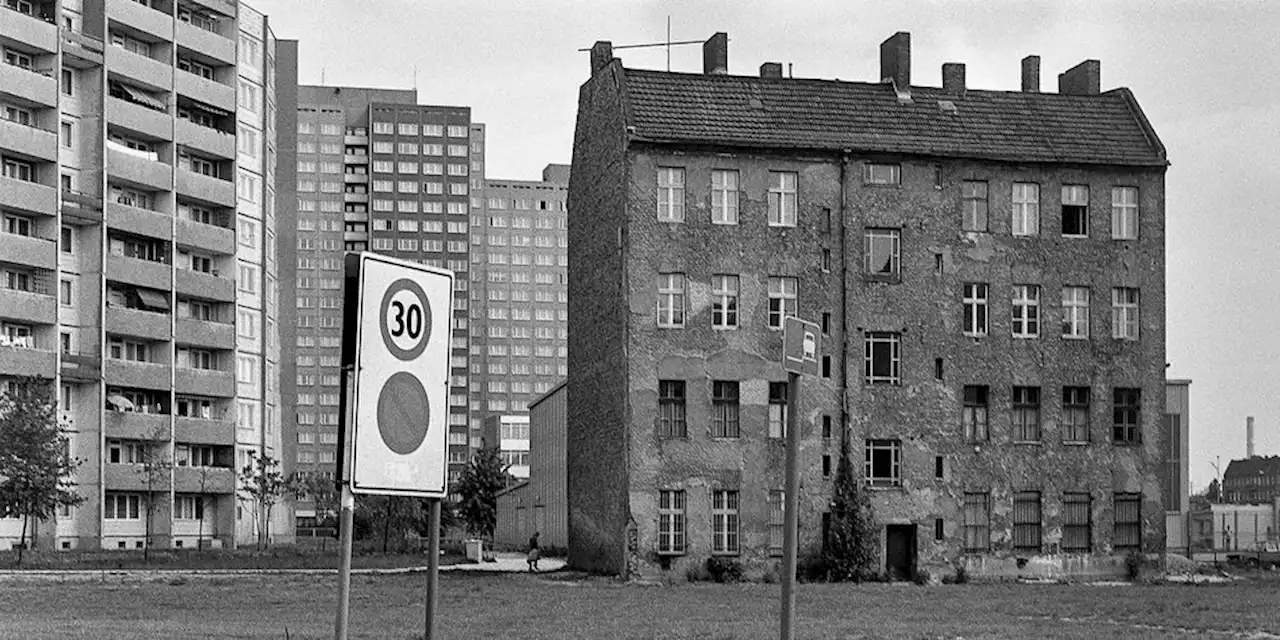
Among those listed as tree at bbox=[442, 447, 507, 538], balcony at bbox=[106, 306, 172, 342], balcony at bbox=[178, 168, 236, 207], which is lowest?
tree at bbox=[442, 447, 507, 538]

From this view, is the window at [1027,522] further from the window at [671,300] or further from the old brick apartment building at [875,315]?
the window at [671,300]

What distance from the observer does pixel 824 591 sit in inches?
2105

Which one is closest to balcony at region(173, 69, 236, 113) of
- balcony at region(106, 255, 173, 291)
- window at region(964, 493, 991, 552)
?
balcony at region(106, 255, 173, 291)

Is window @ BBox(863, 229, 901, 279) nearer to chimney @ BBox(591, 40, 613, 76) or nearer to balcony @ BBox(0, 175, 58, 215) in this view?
chimney @ BBox(591, 40, 613, 76)

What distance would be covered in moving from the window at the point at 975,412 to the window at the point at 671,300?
Answer: 10.7m

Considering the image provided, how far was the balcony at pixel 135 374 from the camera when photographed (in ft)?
357

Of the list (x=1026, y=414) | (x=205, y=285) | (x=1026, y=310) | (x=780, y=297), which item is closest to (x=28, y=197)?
(x=205, y=285)

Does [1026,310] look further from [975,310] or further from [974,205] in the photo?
[974,205]

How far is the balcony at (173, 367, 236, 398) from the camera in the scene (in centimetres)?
11556

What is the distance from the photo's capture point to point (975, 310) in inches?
2628

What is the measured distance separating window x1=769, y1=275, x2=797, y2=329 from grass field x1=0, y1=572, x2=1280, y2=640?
409 inches

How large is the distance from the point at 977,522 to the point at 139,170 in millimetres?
64580

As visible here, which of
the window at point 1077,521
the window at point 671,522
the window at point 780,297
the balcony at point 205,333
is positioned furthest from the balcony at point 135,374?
the window at point 1077,521

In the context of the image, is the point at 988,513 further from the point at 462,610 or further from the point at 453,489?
the point at 453,489
